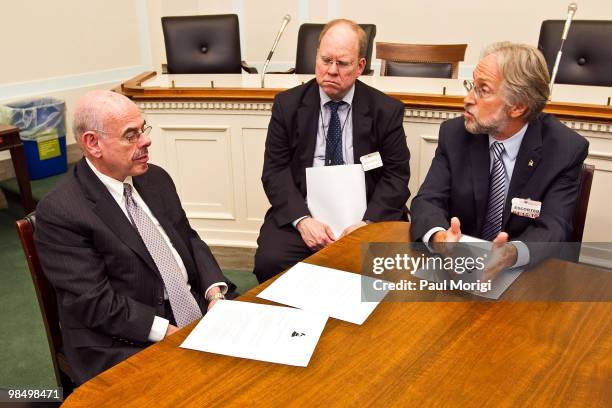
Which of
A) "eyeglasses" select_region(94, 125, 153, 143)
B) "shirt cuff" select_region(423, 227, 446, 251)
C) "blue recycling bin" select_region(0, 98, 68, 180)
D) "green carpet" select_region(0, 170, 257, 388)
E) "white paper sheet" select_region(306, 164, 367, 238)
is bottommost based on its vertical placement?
"green carpet" select_region(0, 170, 257, 388)

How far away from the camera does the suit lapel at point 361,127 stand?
2510mm

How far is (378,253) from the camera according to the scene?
5.53ft

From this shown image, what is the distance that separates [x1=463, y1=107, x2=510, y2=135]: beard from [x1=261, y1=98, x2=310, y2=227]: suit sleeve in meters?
0.84

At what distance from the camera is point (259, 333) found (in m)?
1.29

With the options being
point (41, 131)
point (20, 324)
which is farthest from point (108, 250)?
point (41, 131)

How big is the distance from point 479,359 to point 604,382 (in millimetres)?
235

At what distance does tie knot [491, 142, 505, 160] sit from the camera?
6.37 feet

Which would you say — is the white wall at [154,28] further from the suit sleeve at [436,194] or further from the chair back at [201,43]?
the suit sleeve at [436,194]

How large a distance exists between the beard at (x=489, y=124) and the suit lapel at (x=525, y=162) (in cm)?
9

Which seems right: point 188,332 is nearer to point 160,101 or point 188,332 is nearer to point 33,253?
point 33,253

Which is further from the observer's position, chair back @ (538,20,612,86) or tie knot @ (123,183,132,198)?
chair back @ (538,20,612,86)

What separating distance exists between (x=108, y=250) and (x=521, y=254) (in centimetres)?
117

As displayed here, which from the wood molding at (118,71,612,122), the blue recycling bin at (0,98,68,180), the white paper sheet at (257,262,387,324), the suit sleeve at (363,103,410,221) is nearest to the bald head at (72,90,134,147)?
the white paper sheet at (257,262,387,324)
